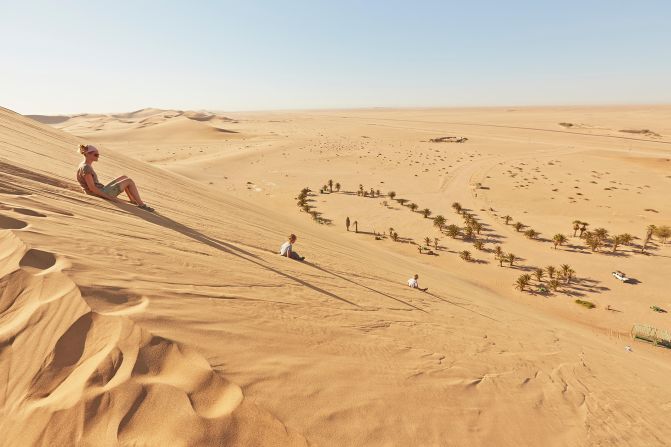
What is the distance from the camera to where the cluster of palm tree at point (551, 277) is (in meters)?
12.7

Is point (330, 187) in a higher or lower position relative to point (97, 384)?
lower

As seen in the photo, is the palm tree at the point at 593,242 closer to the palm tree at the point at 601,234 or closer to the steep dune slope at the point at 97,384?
the palm tree at the point at 601,234

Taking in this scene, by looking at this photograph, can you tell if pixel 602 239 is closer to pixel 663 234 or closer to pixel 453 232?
pixel 663 234

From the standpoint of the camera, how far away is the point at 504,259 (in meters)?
14.9

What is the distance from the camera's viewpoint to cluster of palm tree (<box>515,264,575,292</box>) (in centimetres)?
1270

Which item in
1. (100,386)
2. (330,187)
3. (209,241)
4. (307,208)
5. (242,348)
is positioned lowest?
(307,208)

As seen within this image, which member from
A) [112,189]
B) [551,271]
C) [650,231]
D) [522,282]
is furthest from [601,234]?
[112,189]

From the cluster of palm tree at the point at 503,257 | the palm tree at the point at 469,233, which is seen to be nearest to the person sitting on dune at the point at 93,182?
the cluster of palm tree at the point at 503,257

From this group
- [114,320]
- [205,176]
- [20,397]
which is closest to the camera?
[20,397]

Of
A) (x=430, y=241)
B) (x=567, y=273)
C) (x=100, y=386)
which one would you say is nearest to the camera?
(x=100, y=386)

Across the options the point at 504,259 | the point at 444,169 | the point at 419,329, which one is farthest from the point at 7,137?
the point at 444,169

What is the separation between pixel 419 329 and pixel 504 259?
40.3 ft

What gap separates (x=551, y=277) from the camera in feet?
43.5

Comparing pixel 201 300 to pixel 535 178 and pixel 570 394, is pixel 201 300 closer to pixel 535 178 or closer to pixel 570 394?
pixel 570 394
